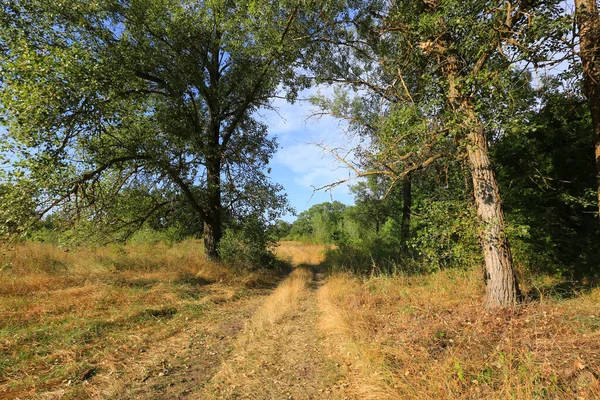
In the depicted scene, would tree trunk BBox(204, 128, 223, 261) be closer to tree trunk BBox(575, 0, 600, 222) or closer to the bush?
the bush

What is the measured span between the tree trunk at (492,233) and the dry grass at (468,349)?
0.37 m

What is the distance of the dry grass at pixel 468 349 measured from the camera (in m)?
2.80

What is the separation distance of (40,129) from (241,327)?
602 cm

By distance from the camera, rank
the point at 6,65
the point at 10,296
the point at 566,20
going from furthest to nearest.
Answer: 1. the point at 10,296
2. the point at 6,65
3. the point at 566,20

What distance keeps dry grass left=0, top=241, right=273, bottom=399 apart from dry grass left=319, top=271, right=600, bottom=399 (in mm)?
3558

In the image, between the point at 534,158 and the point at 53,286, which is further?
the point at 534,158

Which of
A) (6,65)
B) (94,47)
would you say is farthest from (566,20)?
(94,47)

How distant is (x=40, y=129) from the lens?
18.5 feet

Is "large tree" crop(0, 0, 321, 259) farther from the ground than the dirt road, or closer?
farther from the ground

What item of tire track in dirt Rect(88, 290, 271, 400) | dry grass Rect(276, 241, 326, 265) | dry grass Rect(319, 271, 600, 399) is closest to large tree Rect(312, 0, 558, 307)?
dry grass Rect(319, 271, 600, 399)

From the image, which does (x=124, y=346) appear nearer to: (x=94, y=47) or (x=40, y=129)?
(x=40, y=129)

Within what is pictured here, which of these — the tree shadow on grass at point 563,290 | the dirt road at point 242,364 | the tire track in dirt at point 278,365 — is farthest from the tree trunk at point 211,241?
the tree shadow on grass at point 563,290

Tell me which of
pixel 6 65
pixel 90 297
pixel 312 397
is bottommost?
pixel 312 397

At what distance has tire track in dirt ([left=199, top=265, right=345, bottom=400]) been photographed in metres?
3.44
